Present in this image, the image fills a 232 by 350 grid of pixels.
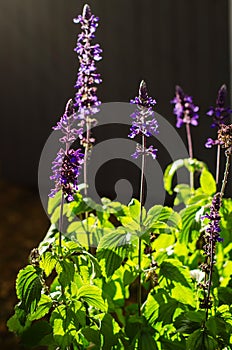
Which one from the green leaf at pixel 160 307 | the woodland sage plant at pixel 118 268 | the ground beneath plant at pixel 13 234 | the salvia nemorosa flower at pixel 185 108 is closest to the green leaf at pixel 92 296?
the woodland sage plant at pixel 118 268

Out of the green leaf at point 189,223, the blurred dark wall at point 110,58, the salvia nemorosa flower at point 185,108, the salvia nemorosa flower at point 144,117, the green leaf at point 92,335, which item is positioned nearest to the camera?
the salvia nemorosa flower at point 144,117

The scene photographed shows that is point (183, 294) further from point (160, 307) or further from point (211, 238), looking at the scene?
point (211, 238)

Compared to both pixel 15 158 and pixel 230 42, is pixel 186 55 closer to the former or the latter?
pixel 230 42

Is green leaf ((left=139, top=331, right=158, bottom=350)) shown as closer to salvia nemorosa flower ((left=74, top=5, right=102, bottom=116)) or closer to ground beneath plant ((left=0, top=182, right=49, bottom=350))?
salvia nemorosa flower ((left=74, top=5, right=102, bottom=116))

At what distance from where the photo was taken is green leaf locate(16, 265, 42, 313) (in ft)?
3.48

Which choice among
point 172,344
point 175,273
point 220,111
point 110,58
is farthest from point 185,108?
point 110,58

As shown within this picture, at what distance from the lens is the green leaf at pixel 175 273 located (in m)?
1.17

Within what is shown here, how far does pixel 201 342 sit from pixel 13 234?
254 cm

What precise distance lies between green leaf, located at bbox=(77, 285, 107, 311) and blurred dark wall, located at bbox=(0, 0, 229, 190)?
8.18 feet

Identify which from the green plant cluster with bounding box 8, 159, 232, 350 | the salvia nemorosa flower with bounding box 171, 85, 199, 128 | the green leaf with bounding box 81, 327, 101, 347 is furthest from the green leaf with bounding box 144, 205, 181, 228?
the salvia nemorosa flower with bounding box 171, 85, 199, 128

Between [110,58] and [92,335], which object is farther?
[110,58]

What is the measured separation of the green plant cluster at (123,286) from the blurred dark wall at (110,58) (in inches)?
87.9

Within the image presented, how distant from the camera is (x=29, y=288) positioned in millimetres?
1070

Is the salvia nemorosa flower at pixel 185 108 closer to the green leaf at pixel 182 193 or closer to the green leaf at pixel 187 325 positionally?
the green leaf at pixel 182 193
